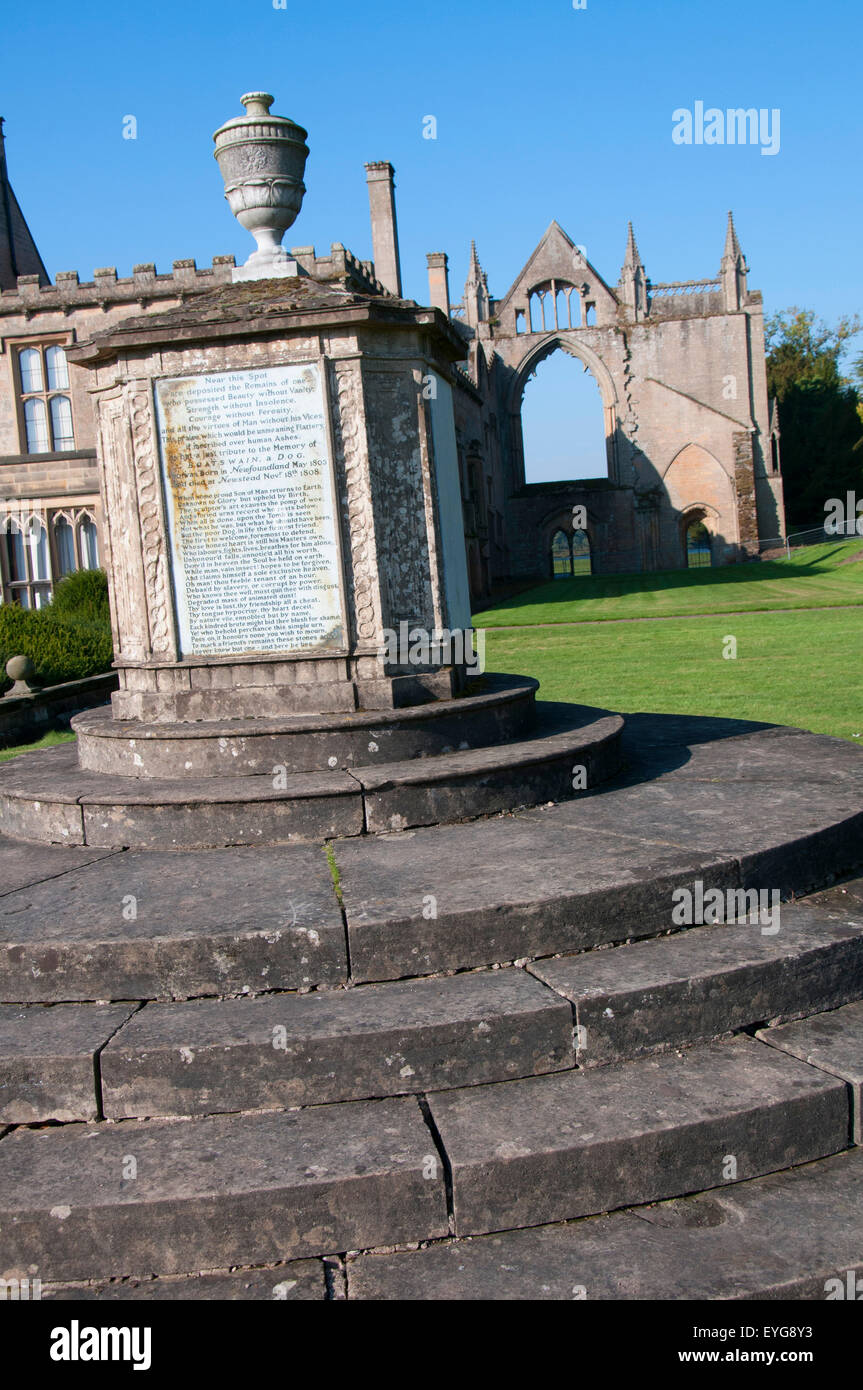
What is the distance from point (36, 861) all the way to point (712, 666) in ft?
34.4

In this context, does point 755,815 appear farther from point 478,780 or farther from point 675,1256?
point 675,1256

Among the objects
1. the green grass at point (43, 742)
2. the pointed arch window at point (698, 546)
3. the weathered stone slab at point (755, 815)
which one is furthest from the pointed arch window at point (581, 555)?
the weathered stone slab at point (755, 815)

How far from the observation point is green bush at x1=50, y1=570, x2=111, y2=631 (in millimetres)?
17453

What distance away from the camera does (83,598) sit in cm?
1761

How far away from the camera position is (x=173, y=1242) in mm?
2873

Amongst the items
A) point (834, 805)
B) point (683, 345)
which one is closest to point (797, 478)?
point (683, 345)

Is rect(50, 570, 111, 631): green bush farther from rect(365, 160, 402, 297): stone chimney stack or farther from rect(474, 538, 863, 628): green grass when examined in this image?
rect(365, 160, 402, 297): stone chimney stack

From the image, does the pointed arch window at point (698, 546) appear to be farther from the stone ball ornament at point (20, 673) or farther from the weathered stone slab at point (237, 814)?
the weathered stone slab at point (237, 814)

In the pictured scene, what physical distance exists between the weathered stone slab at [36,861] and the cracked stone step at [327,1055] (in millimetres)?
1391

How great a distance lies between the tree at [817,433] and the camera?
5884cm

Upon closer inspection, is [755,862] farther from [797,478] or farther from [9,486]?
[797,478]

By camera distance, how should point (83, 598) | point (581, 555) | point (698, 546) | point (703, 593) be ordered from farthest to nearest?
point (698, 546) < point (581, 555) < point (703, 593) < point (83, 598)

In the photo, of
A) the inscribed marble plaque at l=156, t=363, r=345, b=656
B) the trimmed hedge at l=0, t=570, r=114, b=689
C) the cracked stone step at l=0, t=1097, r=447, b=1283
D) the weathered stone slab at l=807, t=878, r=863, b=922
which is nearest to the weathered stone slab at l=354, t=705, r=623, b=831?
the inscribed marble plaque at l=156, t=363, r=345, b=656

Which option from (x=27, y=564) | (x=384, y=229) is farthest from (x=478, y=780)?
(x=384, y=229)
